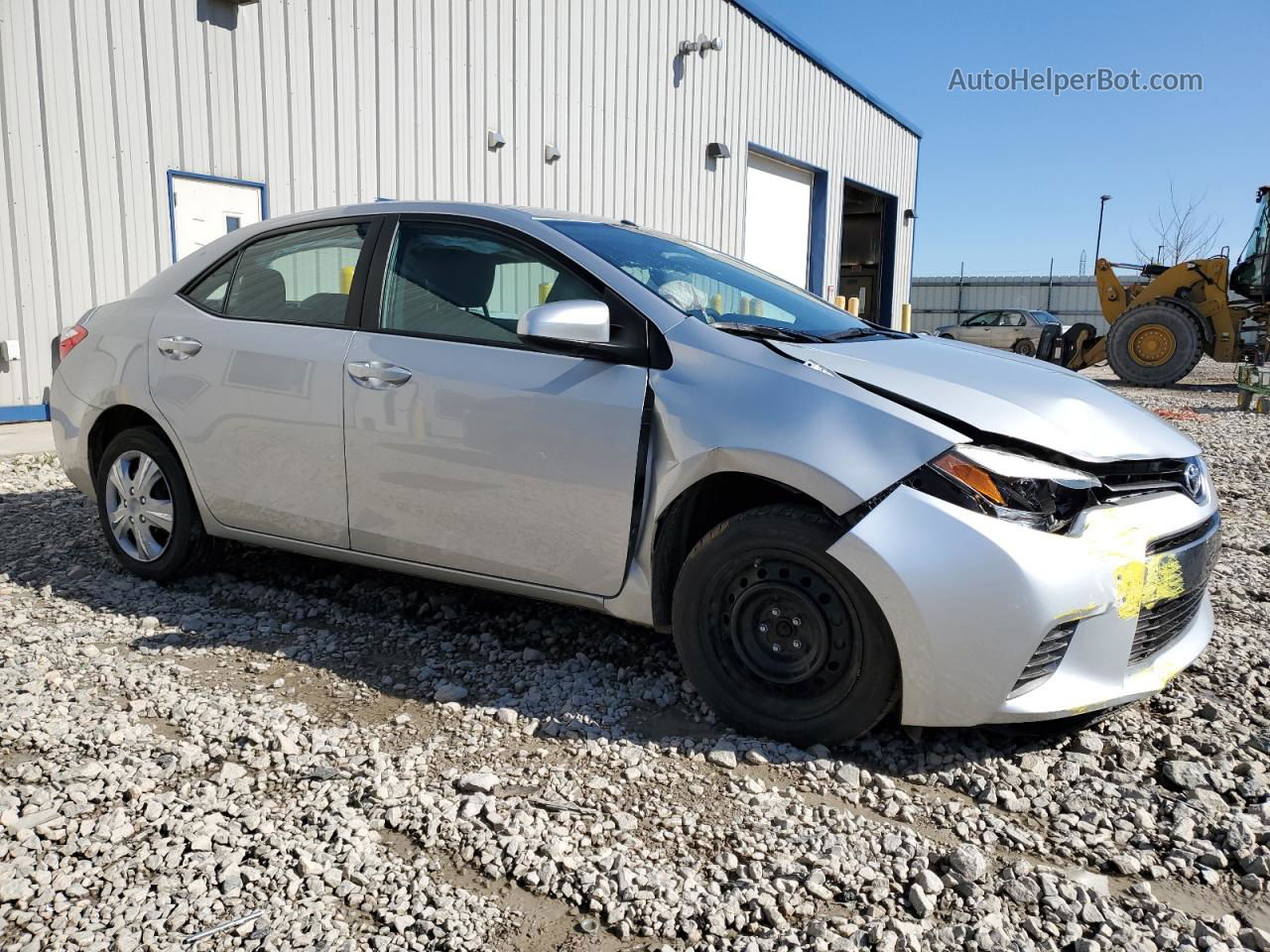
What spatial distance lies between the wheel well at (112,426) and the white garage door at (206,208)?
15.4 feet

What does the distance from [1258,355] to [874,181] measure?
877cm

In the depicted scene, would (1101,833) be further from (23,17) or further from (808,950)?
(23,17)

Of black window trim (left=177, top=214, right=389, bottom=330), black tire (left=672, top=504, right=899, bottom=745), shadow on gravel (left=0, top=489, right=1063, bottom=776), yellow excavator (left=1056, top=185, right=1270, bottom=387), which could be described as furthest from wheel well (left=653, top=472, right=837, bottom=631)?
yellow excavator (left=1056, top=185, right=1270, bottom=387)

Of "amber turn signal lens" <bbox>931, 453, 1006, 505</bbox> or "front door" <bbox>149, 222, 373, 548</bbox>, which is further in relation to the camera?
"front door" <bbox>149, 222, 373, 548</bbox>

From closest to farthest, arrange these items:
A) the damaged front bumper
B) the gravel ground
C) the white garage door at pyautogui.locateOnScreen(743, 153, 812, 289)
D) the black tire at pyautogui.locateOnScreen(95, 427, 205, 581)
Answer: the gravel ground → the damaged front bumper → the black tire at pyautogui.locateOnScreen(95, 427, 205, 581) → the white garage door at pyautogui.locateOnScreen(743, 153, 812, 289)

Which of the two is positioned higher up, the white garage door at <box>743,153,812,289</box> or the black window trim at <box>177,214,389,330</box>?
the white garage door at <box>743,153,812,289</box>

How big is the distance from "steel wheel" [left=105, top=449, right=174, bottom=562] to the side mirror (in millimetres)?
2031

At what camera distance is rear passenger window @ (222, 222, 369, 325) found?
363cm

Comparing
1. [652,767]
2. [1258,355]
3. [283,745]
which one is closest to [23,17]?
[283,745]

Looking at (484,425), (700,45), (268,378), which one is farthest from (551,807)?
(700,45)

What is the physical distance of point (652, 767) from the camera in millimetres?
2682

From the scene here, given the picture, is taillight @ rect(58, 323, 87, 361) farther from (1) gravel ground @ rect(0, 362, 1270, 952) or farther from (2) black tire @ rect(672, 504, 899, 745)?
(2) black tire @ rect(672, 504, 899, 745)

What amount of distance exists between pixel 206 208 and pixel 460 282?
6.39 meters

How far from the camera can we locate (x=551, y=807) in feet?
8.07
